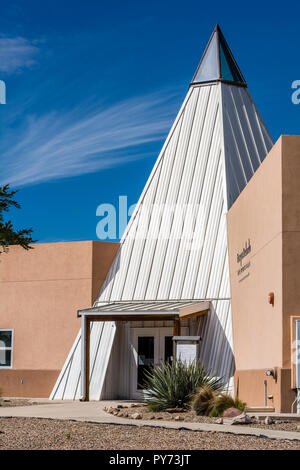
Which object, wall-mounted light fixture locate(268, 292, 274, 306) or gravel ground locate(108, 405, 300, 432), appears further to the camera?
wall-mounted light fixture locate(268, 292, 274, 306)

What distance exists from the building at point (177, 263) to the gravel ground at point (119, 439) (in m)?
9.27

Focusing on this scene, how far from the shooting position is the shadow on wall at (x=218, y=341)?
74.6 feet

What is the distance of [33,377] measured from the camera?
2744 cm

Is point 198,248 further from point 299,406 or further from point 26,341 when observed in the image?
point 299,406

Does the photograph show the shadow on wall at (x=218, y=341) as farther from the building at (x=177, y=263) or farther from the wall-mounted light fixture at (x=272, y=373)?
the wall-mounted light fixture at (x=272, y=373)

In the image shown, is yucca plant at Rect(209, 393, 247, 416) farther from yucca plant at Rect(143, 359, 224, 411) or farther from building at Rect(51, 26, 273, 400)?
building at Rect(51, 26, 273, 400)

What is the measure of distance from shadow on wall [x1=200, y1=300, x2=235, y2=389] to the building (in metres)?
0.03

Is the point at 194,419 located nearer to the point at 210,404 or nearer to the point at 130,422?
the point at 210,404

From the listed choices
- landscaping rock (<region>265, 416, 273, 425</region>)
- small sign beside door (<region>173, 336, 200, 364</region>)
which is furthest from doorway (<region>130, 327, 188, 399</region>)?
landscaping rock (<region>265, 416, 273, 425</region>)

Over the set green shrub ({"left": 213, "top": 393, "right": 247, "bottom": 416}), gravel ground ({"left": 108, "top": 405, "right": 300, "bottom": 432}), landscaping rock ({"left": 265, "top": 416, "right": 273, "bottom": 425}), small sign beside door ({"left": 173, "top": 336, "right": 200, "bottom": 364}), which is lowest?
gravel ground ({"left": 108, "top": 405, "right": 300, "bottom": 432})

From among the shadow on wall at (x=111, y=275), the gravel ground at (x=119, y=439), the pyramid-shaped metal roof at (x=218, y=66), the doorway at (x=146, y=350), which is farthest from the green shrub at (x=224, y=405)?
the pyramid-shaped metal roof at (x=218, y=66)

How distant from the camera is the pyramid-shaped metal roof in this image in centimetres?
2980

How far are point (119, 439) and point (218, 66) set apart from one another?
21011mm
